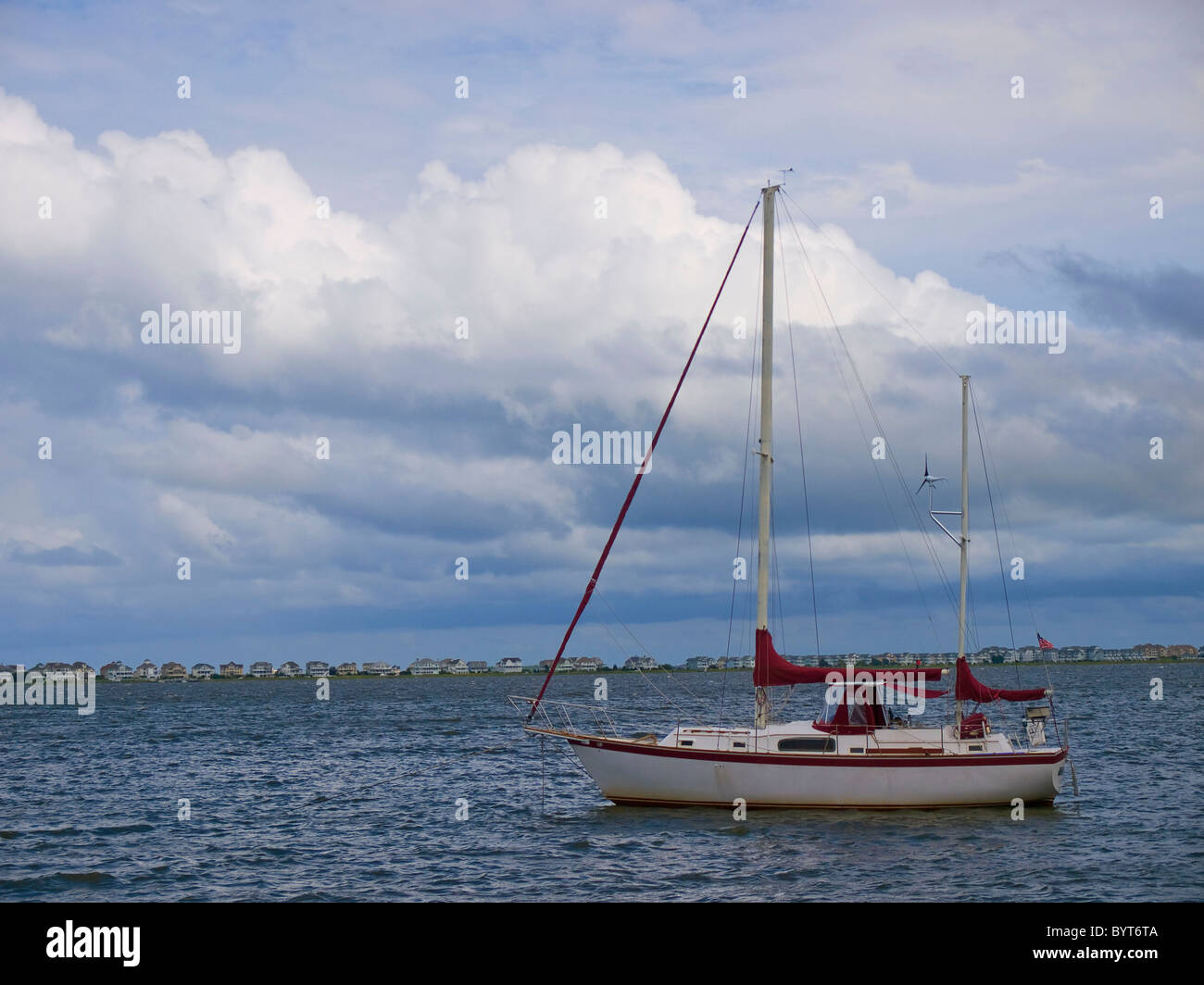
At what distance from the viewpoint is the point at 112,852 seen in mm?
31906

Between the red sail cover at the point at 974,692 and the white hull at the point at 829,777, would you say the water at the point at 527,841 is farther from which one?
the red sail cover at the point at 974,692

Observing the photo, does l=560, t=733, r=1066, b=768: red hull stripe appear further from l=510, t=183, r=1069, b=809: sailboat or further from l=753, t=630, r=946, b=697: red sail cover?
l=753, t=630, r=946, b=697: red sail cover

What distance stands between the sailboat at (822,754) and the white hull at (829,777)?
26 millimetres

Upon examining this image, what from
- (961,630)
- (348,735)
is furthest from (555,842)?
(348,735)

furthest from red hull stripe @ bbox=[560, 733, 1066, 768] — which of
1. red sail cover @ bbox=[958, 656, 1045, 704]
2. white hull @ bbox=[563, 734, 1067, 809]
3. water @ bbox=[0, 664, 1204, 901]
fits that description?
red sail cover @ bbox=[958, 656, 1045, 704]

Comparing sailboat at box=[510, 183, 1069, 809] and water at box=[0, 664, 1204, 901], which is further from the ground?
sailboat at box=[510, 183, 1069, 809]

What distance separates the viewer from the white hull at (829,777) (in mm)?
32469

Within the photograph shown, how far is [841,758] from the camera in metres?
32.4

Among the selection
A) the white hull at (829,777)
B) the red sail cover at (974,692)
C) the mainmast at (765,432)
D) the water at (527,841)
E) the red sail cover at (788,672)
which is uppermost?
the mainmast at (765,432)

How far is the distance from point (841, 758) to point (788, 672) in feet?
8.99

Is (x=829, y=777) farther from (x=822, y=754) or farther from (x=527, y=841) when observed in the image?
(x=527, y=841)

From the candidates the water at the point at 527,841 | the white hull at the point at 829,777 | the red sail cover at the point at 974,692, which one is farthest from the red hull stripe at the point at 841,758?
the red sail cover at the point at 974,692

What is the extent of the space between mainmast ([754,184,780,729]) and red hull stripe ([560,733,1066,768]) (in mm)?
1267

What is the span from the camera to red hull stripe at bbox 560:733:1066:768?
3234 centimetres
